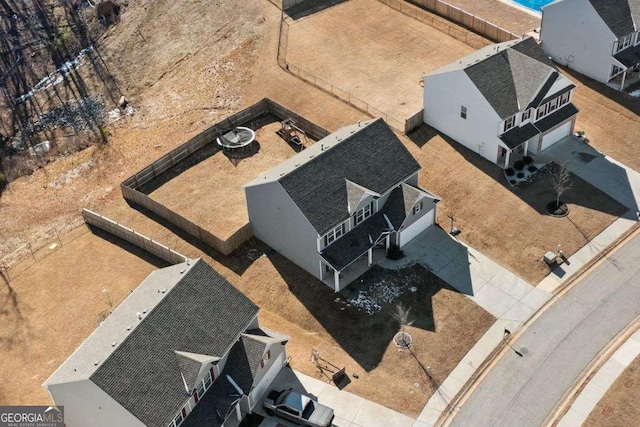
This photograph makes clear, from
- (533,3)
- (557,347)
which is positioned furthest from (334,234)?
(533,3)

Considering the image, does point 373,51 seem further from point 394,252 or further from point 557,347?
point 557,347

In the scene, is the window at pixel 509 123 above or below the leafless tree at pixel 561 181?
above

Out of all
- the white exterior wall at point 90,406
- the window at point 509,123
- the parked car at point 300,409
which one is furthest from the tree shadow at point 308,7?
the white exterior wall at point 90,406

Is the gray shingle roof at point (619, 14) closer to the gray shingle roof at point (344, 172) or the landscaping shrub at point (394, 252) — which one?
the gray shingle roof at point (344, 172)

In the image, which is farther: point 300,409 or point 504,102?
point 504,102

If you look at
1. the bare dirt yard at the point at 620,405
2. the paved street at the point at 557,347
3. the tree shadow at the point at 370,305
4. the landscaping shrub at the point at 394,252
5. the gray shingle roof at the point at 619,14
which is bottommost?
the paved street at the point at 557,347

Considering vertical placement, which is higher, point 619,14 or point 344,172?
point 344,172

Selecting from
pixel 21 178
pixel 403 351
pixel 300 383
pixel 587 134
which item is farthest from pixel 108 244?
pixel 587 134
